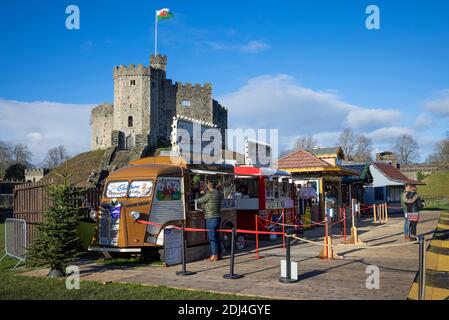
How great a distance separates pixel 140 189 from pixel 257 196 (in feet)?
17.2

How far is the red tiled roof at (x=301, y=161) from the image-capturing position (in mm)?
23789

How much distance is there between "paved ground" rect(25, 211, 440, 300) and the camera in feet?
25.0

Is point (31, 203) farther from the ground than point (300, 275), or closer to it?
farther from the ground

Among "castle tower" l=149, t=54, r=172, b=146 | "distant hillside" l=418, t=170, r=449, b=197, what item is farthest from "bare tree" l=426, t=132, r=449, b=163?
"castle tower" l=149, t=54, r=172, b=146

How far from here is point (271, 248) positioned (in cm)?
1360

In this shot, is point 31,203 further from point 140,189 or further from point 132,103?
point 132,103

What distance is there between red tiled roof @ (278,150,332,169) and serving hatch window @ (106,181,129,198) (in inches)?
562

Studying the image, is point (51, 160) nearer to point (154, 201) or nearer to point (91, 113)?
point (91, 113)

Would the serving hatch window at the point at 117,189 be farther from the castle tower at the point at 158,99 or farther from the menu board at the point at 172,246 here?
the castle tower at the point at 158,99

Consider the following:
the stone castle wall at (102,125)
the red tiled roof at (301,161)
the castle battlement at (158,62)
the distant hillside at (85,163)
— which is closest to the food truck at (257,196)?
the red tiled roof at (301,161)

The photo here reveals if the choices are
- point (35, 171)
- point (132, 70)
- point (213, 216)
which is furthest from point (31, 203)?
point (35, 171)

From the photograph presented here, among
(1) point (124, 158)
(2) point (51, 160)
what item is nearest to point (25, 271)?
(1) point (124, 158)

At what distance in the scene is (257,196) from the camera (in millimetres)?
14930
